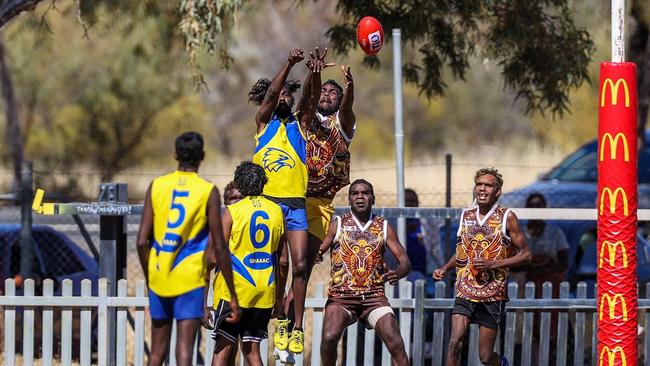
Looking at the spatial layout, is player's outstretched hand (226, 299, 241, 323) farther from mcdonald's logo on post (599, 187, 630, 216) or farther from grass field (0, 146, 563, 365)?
grass field (0, 146, 563, 365)

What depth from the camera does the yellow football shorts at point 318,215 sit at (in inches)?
395

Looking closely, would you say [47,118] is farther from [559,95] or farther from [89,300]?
[89,300]

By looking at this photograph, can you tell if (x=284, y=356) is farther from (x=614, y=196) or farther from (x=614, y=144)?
(x=614, y=144)

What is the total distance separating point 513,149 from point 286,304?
35.2m

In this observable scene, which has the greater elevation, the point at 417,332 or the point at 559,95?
the point at 559,95

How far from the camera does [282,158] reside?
941 cm

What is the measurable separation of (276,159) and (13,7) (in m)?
5.04

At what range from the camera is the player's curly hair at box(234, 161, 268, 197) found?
28.5 feet

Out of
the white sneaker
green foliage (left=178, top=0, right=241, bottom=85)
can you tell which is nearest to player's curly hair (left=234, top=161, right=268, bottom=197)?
the white sneaker

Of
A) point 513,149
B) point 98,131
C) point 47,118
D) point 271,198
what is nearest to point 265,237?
point 271,198

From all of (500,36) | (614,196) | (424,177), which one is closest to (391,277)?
(614,196)

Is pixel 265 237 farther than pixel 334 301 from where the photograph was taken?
No

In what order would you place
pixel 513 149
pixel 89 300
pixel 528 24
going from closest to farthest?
pixel 89 300 < pixel 528 24 < pixel 513 149

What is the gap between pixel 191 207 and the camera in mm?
7781
